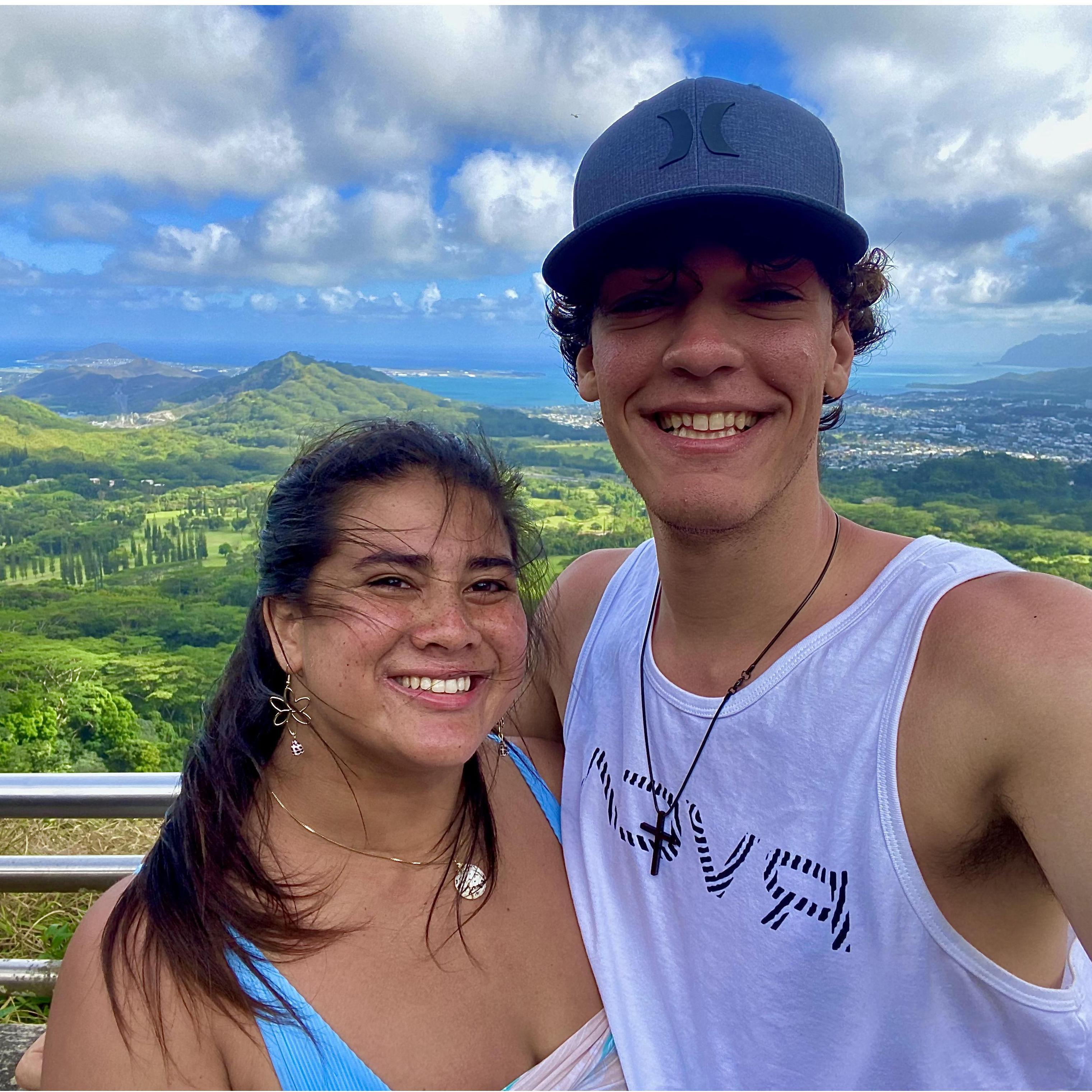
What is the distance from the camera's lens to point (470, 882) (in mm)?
1763

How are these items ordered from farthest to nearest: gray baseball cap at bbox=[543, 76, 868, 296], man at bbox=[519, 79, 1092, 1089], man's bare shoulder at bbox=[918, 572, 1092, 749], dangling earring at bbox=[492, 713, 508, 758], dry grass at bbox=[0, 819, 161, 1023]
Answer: dry grass at bbox=[0, 819, 161, 1023] → dangling earring at bbox=[492, 713, 508, 758] → gray baseball cap at bbox=[543, 76, 868, 296] → man at bbox=[519, 79, 1092, 1089] → man's bare shoulder at bbox=[918, 572, 1092, 749]

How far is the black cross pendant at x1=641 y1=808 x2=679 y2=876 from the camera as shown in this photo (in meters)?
1.64

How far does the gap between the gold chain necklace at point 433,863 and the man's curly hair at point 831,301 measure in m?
1.24

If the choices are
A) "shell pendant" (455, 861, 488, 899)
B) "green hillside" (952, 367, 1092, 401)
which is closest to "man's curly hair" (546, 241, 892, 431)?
"shell pendant" (455, 861, 488, 899)

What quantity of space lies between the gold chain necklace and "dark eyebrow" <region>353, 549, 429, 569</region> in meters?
0.57

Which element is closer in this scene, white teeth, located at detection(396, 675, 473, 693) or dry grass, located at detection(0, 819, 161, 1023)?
white teeth, located at detection(396, 675, 473, 693)

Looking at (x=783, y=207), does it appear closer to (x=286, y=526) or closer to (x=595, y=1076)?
(x=286, y=526)

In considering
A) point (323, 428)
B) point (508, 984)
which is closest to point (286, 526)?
point (323, 428)

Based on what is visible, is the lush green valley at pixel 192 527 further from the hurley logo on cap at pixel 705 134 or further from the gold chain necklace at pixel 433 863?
the hurley logo on cap at pixel 705 134

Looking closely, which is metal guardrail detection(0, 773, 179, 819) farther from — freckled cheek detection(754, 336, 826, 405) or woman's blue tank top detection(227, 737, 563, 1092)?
freckled cheek detection(754, 336, 826, 405)

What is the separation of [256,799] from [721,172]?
159 centimetres

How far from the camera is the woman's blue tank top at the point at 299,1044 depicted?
1.41 metres

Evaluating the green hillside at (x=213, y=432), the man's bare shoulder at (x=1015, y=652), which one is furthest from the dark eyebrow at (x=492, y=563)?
the green hillside at (x=213, y=432)

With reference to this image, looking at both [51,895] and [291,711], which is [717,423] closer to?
[291,711]
